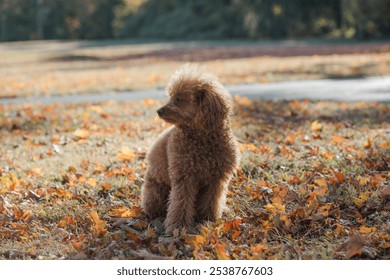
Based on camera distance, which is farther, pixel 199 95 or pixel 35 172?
pixel 35 172

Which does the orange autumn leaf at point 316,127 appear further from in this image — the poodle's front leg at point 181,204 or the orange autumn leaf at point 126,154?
the poodle's front leg at point 181,204

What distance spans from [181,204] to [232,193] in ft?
3.58

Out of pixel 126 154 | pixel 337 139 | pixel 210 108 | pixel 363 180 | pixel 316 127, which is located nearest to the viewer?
pixel 210 108

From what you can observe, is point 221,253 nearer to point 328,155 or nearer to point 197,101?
point 197,101

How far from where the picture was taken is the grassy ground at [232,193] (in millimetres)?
4414

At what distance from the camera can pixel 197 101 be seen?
15.0 feet

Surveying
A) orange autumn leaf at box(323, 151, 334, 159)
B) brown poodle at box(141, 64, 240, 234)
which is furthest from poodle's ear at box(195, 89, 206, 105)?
orange autumn leaf at box(323, 151, 334, 159)

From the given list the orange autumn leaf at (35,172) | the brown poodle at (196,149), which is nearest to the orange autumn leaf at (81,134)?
the orange autumn leaf at (35,172)

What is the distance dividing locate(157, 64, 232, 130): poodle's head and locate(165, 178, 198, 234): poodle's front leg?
1.78ft

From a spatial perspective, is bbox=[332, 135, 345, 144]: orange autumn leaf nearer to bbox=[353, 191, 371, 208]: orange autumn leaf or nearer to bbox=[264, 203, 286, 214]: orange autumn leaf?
bbox=[353, 191, 371, 208]: orange autumn leaf

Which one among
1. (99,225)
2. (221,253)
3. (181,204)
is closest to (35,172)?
(99,225)

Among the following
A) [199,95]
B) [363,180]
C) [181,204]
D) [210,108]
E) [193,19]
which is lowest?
[363,180]

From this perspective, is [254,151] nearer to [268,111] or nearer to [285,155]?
[285,155]

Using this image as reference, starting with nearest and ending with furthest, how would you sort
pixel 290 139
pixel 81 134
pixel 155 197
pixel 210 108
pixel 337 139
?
1. pixel 210 108
2. pixel 155 197
3. pixel 337 139
4. pixel 290 139
5. pixel 81 134
